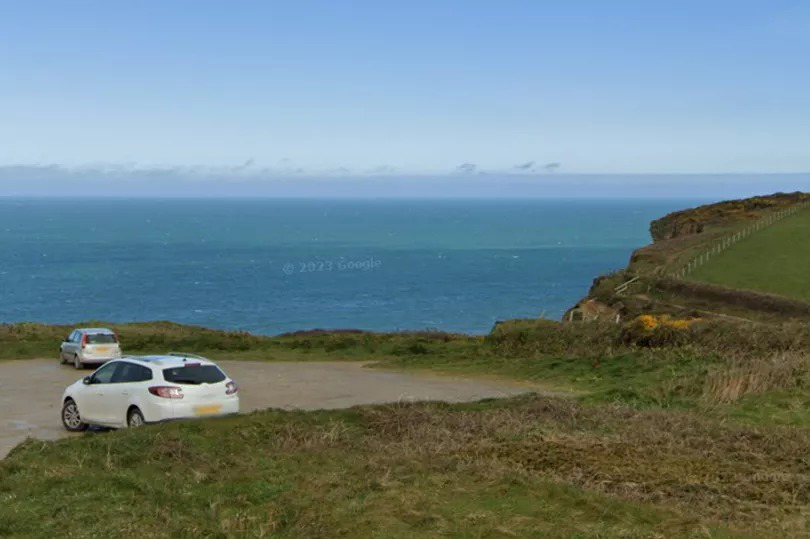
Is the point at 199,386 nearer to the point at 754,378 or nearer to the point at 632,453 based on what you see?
the point at 632,453

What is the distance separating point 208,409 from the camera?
53.9 ft

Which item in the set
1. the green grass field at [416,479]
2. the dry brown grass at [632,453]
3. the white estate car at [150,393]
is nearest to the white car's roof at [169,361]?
the white estate car at [150,393]

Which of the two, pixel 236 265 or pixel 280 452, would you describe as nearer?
pixel 280 452

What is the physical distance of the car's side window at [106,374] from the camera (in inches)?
682

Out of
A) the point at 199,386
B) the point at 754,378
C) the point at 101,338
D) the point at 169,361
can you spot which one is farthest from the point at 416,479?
the point at 101,338

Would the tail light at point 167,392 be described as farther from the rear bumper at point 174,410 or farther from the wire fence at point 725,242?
the wire fence at point 725,242

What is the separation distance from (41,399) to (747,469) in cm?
1783

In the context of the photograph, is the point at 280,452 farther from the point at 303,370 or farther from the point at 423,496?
the point at 303,370

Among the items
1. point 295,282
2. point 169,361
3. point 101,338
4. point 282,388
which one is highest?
point 169,361

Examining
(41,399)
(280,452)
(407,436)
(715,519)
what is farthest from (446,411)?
(41,399)

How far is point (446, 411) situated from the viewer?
1631 centimetres

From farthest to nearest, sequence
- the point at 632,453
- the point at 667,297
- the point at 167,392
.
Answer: the point at 667,297
the point at 167,392
the point at 632,453

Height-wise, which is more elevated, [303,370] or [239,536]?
[239,536]

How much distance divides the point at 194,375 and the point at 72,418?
310 cm
